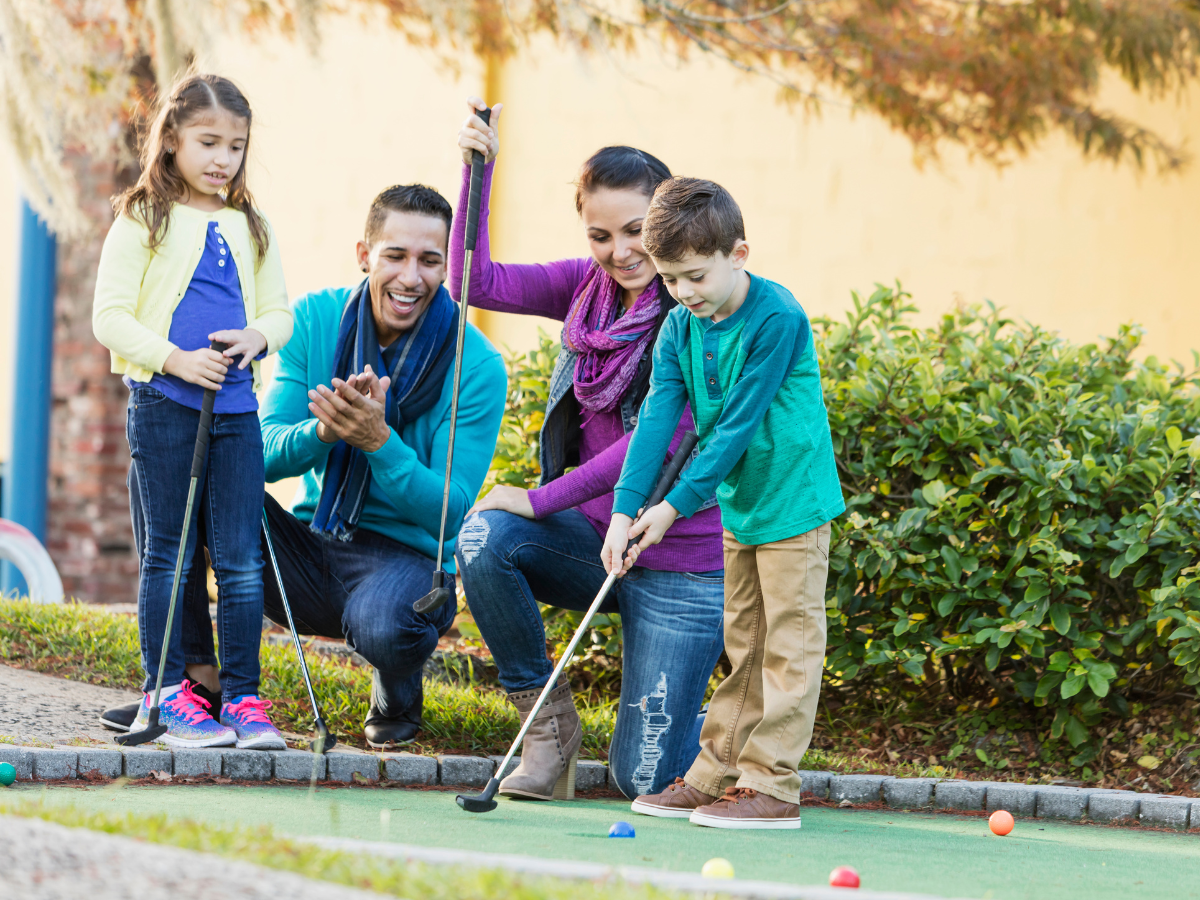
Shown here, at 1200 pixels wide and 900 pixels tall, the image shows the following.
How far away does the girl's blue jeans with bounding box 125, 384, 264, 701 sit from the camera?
3.33m

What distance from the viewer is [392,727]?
142 inches

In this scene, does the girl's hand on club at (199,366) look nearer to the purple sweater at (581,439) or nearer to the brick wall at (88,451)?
the purple sweater at (581,439)

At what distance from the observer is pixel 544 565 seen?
134 inches

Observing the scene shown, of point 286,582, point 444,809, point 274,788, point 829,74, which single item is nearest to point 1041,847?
point 444,809

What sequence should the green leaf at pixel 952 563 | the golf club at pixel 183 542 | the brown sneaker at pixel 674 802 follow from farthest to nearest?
the green leaf at pixel 952 563, the golf club at pixel 183 542, the brown sneaker at pixel 674 802

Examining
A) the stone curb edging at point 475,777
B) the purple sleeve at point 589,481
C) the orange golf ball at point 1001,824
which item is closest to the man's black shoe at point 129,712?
the stone curb edging at point 475,777

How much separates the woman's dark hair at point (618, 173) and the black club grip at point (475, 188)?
0.25 metres

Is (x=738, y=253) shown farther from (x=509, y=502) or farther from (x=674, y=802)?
(x=674, y=802)

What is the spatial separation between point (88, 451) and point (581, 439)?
443 cm

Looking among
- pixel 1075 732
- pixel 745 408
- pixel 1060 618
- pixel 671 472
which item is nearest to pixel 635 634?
pixel 671 472

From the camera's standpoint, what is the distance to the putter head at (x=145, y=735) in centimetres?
313

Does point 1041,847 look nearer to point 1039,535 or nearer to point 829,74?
point 1039,535

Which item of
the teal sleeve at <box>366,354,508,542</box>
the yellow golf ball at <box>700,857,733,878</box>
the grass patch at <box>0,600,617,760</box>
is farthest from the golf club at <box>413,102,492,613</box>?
the yellow golf ball at <box>700,857,733,878</box>

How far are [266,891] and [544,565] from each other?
1.74 metres
